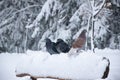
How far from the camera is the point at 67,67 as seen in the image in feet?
7.30

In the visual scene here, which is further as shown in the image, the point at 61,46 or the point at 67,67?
the point at 61,46

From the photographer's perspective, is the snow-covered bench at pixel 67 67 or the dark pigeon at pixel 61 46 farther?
the dark pigeon at pixel 61 46

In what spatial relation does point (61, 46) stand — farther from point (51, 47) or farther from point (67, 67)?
point (67, 67)

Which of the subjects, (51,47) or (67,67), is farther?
(51,47)

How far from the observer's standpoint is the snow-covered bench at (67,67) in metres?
2.19

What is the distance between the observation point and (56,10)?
7855 millimetres

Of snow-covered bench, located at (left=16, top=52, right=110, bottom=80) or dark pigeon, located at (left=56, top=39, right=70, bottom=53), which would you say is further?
dark pigeon, located at (left=56, top=39, right=70, bottom=53)

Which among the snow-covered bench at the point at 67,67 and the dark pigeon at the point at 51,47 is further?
the dark pigeon at the point at 51,47

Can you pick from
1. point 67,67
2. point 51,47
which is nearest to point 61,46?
point 51,47

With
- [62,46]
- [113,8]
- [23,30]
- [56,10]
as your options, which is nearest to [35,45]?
[23,30]

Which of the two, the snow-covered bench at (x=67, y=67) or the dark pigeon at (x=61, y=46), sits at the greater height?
the dark pigeon at (x=61, y=46)

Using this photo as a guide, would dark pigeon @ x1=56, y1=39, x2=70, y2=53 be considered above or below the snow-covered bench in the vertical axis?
above

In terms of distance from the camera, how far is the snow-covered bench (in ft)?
7.17

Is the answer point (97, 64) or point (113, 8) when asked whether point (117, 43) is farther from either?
point (97, 64)
